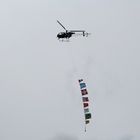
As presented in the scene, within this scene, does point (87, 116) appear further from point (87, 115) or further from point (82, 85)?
point (82, 85)

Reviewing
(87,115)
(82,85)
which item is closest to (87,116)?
(87,115)

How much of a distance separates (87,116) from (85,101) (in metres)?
8.92

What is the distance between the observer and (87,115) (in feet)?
601

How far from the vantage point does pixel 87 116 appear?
18225cm

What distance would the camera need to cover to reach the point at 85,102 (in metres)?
177

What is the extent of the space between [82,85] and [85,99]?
26.4 feet

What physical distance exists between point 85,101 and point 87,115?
371 inches

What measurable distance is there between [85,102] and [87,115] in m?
8.38

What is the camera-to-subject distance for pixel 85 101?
578ft

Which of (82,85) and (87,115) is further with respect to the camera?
(87,115)

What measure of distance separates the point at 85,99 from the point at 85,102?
1.20 metres

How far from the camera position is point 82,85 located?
564ft
